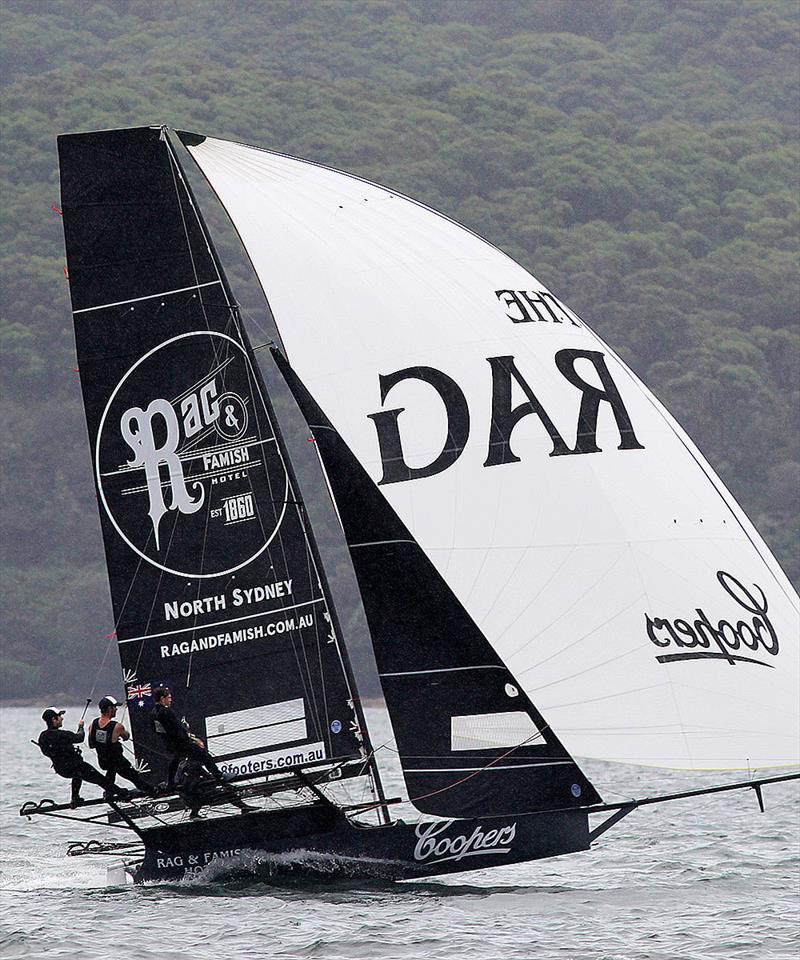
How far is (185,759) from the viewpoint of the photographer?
10.9 metres

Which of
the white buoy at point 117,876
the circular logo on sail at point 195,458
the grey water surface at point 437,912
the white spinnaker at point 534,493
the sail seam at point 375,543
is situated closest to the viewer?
the grey water surface at point 437,912

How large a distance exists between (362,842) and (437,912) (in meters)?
0.66

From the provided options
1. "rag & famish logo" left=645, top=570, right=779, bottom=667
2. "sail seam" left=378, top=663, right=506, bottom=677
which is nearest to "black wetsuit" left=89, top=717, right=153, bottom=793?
"sail seam" left=378, top=663, right=506, bottom=677

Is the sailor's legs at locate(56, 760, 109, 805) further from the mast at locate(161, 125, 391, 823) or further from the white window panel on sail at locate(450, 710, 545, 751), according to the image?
the white window panel on sail at locate(450, 710, 545, 751)

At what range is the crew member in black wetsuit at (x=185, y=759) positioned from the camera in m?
10.8

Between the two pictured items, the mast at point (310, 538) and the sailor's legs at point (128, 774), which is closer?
the sailor's legs at point (128, 774)

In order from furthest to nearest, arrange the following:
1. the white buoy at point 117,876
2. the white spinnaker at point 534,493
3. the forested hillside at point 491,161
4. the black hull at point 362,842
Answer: the forested hillside at point 491,161, the white buoy at point 117,876, the black hull at point 362,842, the white spinnaker at point 534,493

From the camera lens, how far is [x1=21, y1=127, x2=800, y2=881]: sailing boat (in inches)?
399

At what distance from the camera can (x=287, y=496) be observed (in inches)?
439

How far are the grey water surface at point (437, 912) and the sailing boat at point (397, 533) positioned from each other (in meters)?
0.35

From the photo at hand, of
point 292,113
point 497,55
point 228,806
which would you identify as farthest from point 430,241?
point 497,55

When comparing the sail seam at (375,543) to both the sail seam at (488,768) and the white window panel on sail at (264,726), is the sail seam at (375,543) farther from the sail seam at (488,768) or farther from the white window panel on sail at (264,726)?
the sail seam at (488,768)

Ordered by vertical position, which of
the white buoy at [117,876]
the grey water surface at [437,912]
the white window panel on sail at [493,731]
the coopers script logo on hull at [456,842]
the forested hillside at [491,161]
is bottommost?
the grey water surface at [437,912]

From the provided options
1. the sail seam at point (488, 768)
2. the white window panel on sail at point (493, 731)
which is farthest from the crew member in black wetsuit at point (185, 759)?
the white window panel on sail at point (493, 731)
